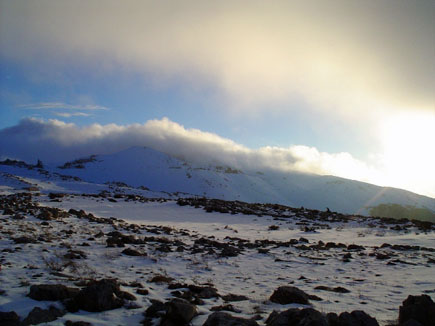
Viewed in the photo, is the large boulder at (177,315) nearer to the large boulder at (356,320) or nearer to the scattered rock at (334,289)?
the large boulder at (356,320)

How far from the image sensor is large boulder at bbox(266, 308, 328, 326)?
4.00 metres

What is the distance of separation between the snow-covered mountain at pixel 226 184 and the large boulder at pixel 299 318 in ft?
357

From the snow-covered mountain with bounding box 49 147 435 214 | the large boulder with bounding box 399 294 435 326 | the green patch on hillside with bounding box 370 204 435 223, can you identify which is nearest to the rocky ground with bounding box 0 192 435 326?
the large boulder with bounding box 399 294 435 326

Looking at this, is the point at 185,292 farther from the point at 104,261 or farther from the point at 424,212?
the point at 424,212

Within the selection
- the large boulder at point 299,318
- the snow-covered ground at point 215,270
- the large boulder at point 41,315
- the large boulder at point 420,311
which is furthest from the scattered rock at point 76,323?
the large boulder at point 420,311

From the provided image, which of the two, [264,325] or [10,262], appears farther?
→ [10,262]

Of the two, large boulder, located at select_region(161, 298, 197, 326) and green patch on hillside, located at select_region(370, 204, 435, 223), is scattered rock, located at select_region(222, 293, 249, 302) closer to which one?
large boulder, located at select_region(161, 298, 197, 326)

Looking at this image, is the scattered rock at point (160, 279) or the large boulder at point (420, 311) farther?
the scattered rock at point (160, 279)

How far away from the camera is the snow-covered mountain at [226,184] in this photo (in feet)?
397

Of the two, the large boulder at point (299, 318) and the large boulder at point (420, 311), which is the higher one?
the large boulder at point (420, 311)

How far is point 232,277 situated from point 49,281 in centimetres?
490

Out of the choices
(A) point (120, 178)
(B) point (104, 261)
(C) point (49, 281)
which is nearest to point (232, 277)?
(B) point (104, 261)

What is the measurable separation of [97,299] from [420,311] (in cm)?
543

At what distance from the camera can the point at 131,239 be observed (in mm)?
12336
